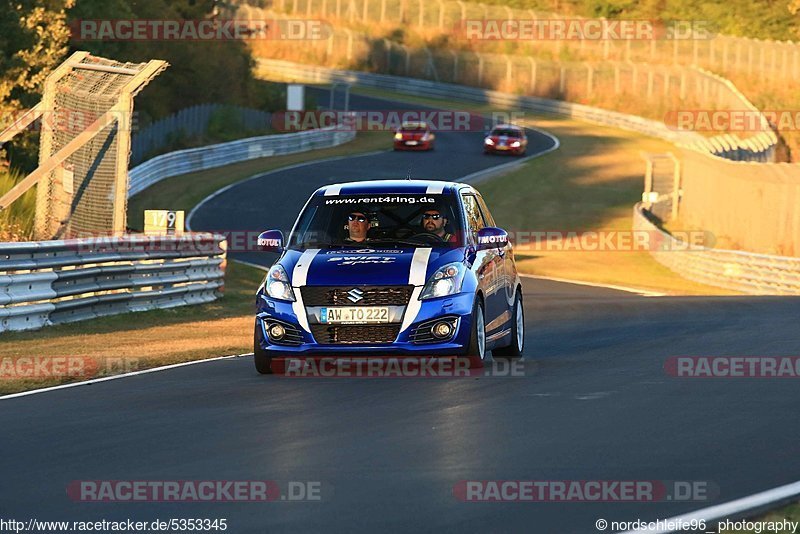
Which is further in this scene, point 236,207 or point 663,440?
point 236,207

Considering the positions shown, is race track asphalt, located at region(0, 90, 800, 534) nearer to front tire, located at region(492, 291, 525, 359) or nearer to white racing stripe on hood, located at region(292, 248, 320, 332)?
front tire, located at region(492, 291, 525, 359)

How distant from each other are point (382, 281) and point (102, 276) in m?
7.74

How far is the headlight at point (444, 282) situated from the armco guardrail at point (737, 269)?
730 inches

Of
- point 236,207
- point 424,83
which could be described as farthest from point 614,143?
point 236,207

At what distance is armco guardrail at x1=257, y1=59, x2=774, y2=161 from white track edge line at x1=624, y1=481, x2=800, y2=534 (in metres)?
62.5

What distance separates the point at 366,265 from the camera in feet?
42.4

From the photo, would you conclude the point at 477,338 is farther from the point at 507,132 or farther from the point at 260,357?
the point at 507,132

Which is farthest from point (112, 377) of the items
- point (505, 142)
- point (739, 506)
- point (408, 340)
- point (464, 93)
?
point (464, 93)

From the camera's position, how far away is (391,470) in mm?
8344

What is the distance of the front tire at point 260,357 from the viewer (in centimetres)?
1305

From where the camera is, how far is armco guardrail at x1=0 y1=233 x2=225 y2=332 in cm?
1716

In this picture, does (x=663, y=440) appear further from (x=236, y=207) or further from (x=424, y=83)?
(x=424, y=83)

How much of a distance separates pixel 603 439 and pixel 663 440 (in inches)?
14.5

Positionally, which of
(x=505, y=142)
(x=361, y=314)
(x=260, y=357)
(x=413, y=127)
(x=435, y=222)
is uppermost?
A: (x=435, y=222)
